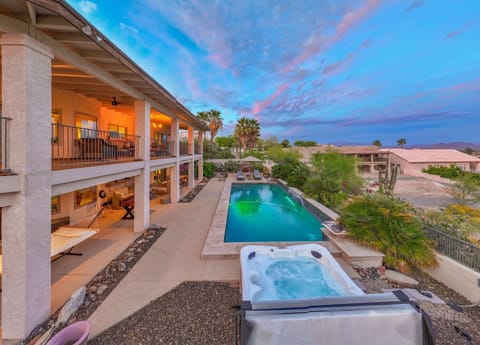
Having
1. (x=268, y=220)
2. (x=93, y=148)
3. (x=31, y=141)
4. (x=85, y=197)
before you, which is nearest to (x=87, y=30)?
(x=31, y=141)

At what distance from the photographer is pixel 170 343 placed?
3.24m

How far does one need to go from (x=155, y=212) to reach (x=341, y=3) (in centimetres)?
1605

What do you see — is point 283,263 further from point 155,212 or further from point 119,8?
point 119,8

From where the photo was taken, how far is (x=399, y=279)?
5.14 m

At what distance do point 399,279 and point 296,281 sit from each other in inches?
103

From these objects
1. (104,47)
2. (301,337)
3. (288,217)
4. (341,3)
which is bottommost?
(288,217)

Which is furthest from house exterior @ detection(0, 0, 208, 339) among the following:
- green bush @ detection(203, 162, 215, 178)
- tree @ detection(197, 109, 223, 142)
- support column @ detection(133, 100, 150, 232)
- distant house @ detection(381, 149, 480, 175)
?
distant house @ detection(381, 149, 480, 175)

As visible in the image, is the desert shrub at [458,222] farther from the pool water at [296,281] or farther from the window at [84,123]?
the window at [84,123]

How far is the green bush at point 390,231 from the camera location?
18.1 feet

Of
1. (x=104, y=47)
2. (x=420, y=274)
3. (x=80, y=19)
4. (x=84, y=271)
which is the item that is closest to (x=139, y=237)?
(x=84, y=271)

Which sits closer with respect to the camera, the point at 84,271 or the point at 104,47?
the point at 104,47

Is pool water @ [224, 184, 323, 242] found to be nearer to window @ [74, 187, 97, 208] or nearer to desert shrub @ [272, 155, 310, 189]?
desert shrub @ [272, 155, 310, 189]

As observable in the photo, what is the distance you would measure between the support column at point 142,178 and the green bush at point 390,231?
755cm

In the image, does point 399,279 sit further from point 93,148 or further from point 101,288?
point 93,148
